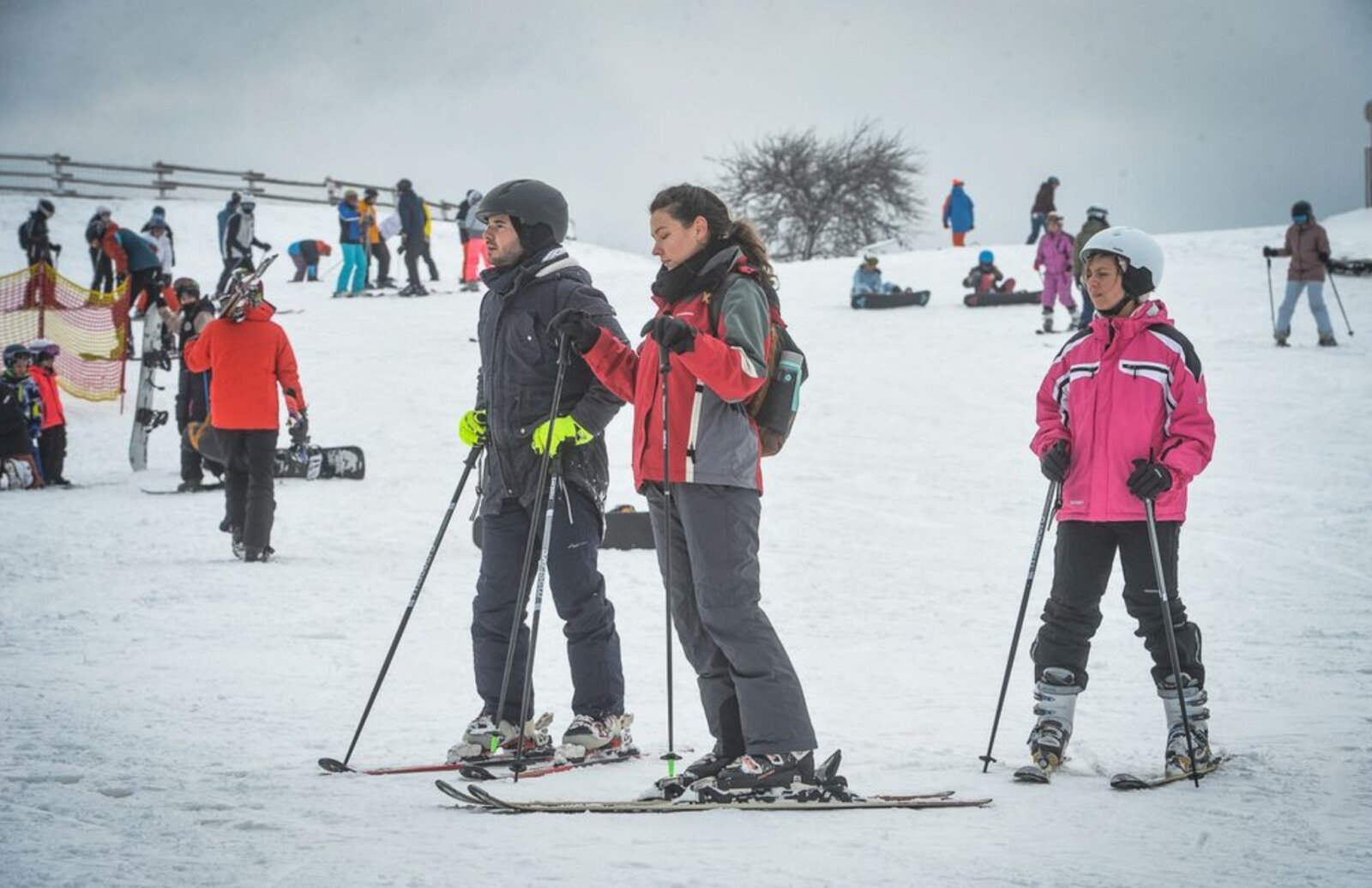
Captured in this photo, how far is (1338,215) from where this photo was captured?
29.0 meters

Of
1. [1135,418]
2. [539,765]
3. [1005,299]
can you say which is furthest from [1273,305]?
[539,765]

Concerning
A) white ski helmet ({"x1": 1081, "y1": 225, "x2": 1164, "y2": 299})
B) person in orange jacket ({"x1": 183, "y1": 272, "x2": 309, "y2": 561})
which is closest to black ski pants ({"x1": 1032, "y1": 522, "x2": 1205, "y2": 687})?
white ski helmet ({"x1": 1081, "y1": 225, "x2": 1164, "y2": 299})

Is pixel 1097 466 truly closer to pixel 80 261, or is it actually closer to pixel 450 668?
pixel 450 668

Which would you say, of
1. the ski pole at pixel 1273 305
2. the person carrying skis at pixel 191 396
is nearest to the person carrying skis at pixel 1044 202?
the ski pole at pixel 1273 305

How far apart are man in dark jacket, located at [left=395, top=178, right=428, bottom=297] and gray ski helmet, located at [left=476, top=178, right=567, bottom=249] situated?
17881 millimetres

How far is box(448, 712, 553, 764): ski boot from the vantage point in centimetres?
453

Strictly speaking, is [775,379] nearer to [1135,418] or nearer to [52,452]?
[1135,418]

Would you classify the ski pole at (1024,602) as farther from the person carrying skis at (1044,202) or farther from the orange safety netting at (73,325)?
the person carrying skis at (1044,202)

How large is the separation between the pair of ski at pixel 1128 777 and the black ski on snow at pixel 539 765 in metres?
1.35

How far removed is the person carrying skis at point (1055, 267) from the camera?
1752 centimetres

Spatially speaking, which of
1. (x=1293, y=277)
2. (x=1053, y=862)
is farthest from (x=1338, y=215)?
(x=1053, y=862)

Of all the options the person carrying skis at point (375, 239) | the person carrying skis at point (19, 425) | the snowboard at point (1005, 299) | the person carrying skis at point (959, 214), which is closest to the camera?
the person carrying skis at point (19, 425)

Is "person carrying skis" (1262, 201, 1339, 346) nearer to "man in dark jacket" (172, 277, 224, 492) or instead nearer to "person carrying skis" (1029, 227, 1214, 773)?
"man in dark jacket" (172, 277, 224, 492)

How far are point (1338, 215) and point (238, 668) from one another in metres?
28.9
